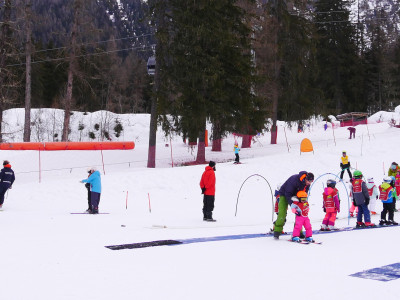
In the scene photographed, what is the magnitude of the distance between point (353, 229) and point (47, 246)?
26.4 feet

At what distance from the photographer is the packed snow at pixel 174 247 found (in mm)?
6277

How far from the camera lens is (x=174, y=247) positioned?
933 centimetres

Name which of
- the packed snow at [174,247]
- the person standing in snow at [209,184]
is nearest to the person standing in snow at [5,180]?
the packed snow at [174,247]

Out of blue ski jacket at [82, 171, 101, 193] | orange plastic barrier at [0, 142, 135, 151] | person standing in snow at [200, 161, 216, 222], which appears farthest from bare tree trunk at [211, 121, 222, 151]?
person standing in snow at [200, 161, 216, 222]

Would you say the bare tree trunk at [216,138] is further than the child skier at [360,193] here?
Yes

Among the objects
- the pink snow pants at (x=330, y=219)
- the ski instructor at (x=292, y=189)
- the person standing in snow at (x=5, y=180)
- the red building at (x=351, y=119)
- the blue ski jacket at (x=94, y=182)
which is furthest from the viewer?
the red building at (x=351, y=119)

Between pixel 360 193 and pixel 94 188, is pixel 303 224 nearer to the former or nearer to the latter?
pixel 360 193

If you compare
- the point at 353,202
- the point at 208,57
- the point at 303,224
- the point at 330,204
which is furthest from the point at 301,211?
the point at 208,57

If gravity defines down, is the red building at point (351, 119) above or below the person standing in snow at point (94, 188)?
above

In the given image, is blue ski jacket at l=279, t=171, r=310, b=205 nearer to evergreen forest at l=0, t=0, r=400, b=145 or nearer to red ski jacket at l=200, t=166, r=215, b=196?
red ski jacket at l=200, t=166, r=215, b=196

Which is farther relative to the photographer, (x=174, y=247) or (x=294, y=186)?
(x=294, y=186)

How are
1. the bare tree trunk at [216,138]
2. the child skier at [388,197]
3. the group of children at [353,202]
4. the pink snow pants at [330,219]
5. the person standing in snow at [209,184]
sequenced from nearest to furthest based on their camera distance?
the group of children at [353,202] < the pink snow pants at [330,219] < the child skier at [388,197] < the person standing in snow at [209,184] < the bare tree trunk at [216,138]

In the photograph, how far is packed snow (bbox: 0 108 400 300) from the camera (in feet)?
20.6

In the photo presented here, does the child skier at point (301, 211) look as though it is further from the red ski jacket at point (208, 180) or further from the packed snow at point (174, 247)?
the red ski jacket at point (208, 180)
